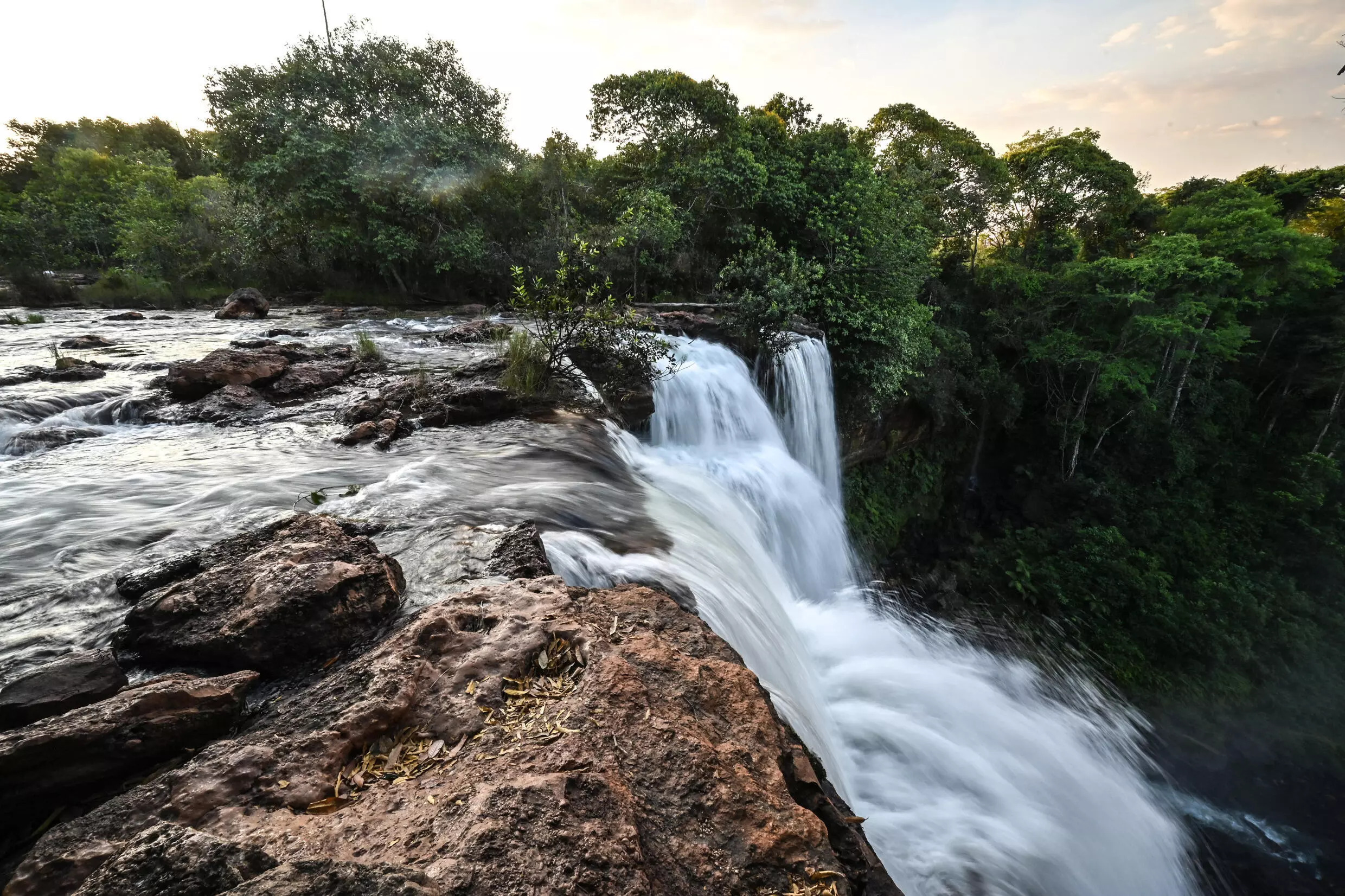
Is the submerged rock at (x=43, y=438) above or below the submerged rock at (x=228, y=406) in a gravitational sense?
below

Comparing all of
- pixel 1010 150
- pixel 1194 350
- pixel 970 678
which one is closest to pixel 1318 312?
pixel 1194 350

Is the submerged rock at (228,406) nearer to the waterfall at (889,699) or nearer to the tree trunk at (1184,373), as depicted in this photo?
the waterfall at (889,699)

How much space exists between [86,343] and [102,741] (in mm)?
12261

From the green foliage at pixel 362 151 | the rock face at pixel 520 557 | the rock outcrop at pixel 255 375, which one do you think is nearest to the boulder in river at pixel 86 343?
the rock outcrop at pixel 255 375

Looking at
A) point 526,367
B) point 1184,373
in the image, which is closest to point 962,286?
point 1184,373

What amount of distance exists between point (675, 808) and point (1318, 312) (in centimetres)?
2727

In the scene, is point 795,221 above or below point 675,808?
above

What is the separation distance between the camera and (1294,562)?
16.4 m

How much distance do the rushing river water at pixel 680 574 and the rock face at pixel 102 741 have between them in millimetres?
939

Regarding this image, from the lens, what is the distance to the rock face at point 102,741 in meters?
1.67

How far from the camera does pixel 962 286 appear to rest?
20.2 metres

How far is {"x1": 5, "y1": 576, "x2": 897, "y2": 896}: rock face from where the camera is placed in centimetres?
131

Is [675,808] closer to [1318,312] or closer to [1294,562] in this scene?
[1294,562]

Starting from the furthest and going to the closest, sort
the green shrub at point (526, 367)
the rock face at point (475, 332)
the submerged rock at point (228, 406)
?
the rock face at point (475, 332)
the green shrub at point (526, 367)
the submerged rock at point (228, 406)
